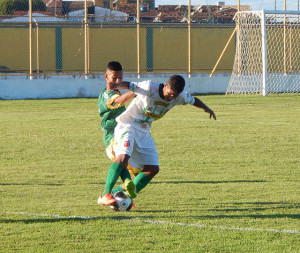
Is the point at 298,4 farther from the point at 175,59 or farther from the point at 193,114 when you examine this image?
the point at 193,114

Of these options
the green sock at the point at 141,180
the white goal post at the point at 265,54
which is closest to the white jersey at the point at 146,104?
the green sock at the point at 141,180

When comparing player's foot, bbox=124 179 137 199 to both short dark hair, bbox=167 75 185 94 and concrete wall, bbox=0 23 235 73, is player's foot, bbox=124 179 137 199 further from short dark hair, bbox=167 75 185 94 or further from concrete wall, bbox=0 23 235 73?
concrete wall, bbox=0 23 235 73

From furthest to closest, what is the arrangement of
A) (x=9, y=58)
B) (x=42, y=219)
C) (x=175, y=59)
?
(x=175, y=59), (x=9, y=58), (x=42, y=219)

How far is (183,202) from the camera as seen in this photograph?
22.3ft

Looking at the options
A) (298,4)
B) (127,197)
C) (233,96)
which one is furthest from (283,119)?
(298,4)

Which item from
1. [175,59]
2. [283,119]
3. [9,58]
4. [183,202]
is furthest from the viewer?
[175,59]

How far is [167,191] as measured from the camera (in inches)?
294

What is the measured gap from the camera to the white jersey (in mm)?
6234

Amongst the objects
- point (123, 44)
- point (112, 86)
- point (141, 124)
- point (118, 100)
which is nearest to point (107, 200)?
point (141, 124)

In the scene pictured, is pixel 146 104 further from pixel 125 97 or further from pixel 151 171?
pixel 151 171

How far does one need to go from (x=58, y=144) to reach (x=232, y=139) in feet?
10.9

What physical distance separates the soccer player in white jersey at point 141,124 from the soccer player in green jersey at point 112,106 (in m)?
0.13

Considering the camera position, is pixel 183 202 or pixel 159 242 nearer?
pixel 159 242

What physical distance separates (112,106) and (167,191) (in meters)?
1.49
